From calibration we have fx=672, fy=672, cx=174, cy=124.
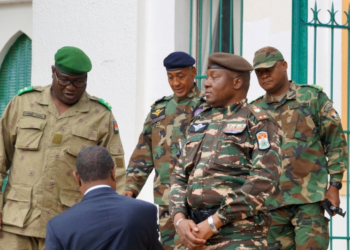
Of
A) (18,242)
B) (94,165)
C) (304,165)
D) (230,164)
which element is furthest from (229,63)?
(18,242)

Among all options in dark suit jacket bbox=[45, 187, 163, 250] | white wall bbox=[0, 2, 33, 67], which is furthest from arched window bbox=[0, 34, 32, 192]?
dark suit jacket bbox=[45, 187, 163, 250]

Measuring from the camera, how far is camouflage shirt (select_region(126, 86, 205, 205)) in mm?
→ 5379

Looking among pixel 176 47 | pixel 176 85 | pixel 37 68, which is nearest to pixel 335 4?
pixel 176 47

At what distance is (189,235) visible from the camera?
12.9ft

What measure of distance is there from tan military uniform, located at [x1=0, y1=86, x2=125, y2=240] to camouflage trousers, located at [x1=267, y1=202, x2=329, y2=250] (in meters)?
1.33

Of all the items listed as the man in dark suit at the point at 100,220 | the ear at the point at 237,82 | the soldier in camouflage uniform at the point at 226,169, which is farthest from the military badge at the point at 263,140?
the man in dark suit at the point at 100,220

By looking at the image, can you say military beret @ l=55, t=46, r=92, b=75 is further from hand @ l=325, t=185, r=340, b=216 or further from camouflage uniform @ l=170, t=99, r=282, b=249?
hand @ l=325, t=185, r=340, b=216

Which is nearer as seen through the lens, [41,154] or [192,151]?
[192,151]

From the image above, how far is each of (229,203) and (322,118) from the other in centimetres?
191

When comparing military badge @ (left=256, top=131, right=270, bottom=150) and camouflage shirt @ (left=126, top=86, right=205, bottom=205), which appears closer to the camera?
military badge @ (left=256, top=131, right=270, bottom=150)

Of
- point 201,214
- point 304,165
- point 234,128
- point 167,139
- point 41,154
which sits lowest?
point 201,214

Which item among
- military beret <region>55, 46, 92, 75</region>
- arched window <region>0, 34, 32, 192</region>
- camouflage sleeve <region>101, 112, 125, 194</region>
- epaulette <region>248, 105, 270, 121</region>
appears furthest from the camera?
arched window <region>0, 34, 32, 192</region>

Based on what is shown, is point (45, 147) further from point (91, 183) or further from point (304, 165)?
point (304, 165)

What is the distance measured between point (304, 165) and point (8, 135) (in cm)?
237
